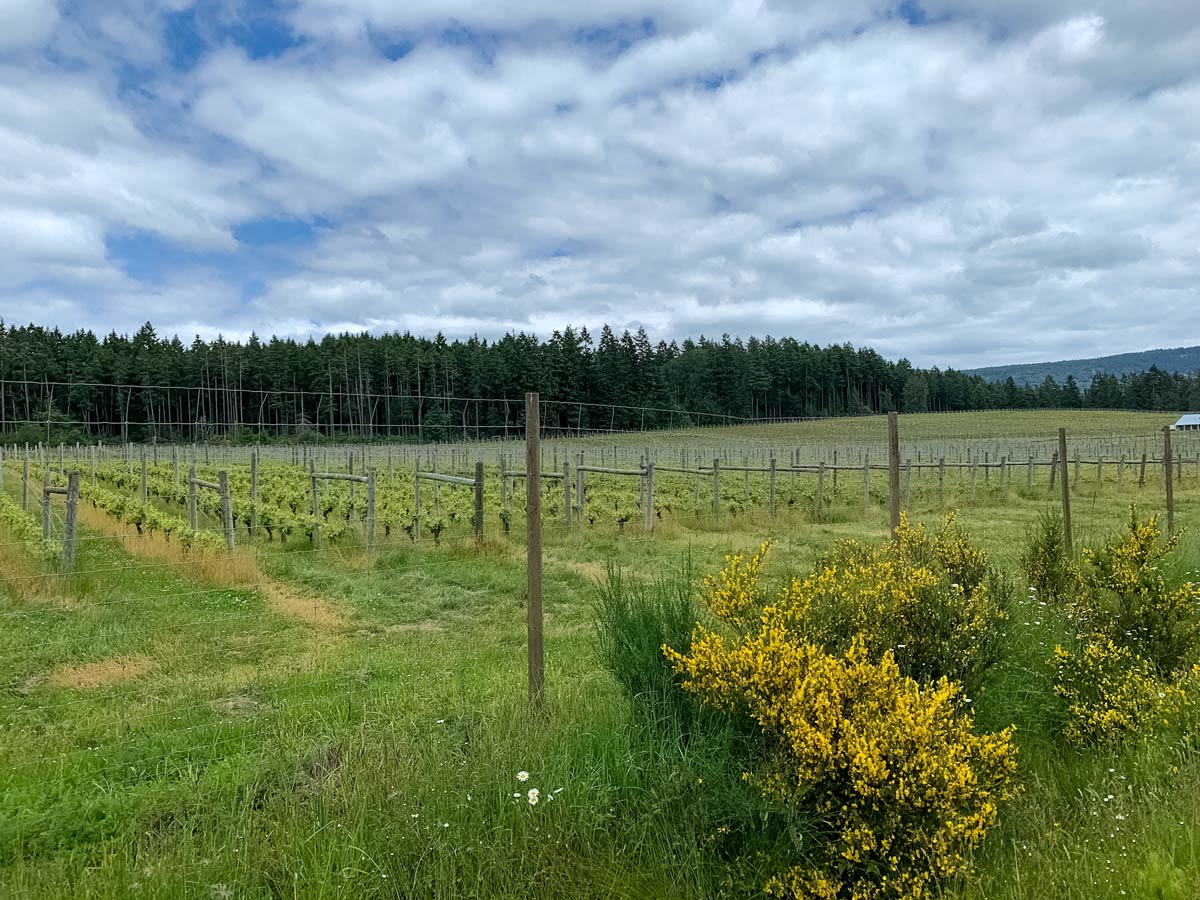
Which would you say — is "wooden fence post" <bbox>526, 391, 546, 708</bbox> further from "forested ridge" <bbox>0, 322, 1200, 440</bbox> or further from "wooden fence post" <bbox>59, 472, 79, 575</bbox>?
"wooden fence post" <bbox>59, 472, 79, 575</bbox>

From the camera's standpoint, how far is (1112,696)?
3533 millimetres

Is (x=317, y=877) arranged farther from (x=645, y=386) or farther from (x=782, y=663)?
(x=645, y=386)

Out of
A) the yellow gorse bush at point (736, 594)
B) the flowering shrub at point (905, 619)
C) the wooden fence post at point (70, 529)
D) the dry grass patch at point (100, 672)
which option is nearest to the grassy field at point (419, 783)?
the dry grass patch at point (100, 672)

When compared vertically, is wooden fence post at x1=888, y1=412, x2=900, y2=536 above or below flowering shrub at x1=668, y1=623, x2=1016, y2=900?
above

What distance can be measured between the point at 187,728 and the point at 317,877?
2288 mm

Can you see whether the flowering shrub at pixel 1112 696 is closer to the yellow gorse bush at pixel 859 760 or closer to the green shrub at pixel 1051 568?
the yellow gorse bush at pixel 859 760

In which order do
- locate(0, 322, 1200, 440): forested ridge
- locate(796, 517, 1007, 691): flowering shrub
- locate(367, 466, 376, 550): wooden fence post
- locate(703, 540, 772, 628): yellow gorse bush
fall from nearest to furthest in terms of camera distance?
locate(703, 540, 772, 628): yellow gorse bush < locate(796, 517, 1007, 691): flowering shrub < locate(0, 322, 1200, 440): forested ridge < locate(367, 466, 376, 550): wooden fence post

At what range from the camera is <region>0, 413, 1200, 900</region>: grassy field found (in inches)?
96.7

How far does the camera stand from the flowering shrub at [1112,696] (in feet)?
11.4

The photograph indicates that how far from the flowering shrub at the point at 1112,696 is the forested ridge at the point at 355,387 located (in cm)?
359

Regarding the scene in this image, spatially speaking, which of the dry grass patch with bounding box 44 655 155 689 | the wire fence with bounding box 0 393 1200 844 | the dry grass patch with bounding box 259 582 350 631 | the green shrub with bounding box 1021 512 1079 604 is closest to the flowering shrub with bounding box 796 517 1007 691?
the wire fence with bounding box 0 393 1200 844

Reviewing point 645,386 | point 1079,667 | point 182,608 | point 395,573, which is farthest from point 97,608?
point 645,386

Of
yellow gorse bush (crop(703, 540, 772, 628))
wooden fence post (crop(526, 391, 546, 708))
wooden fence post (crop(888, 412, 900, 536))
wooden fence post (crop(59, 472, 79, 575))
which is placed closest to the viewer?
yellow gorse bush (crop(703, 540, 772, 628))

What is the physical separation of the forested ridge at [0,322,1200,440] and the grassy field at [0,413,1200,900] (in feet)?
6.13
